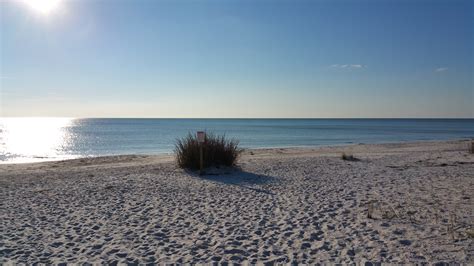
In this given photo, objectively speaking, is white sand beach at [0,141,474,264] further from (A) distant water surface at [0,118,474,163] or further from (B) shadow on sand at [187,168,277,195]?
(A) distant water surface at [0,118,474,163]

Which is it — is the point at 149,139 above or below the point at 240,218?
below

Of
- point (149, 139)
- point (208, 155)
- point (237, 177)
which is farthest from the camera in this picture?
point (149, 139)

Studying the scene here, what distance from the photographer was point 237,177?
11.1m

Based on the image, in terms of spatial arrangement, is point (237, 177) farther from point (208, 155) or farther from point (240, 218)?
point (240, 218)

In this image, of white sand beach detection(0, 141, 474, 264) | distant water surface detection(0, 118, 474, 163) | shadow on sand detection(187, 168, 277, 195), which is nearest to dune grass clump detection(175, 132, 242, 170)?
shadow on sand detection(187, 168, 277, 195)

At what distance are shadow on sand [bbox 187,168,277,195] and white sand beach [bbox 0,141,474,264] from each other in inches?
1.2

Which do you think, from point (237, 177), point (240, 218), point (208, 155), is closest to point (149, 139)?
point (208, 155)

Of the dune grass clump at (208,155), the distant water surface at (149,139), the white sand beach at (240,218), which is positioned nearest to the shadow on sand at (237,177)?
the white sand beach at (240,218)

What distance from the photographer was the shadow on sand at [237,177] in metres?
9.93

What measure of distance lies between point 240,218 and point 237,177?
4.67 meters

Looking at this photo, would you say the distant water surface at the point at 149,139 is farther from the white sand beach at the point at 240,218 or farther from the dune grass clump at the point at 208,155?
the white sand beach at the point at 240,218

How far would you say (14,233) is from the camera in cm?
565

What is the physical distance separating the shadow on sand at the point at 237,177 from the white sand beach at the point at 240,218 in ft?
0.10

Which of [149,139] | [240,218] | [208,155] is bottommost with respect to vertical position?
[149,139]
